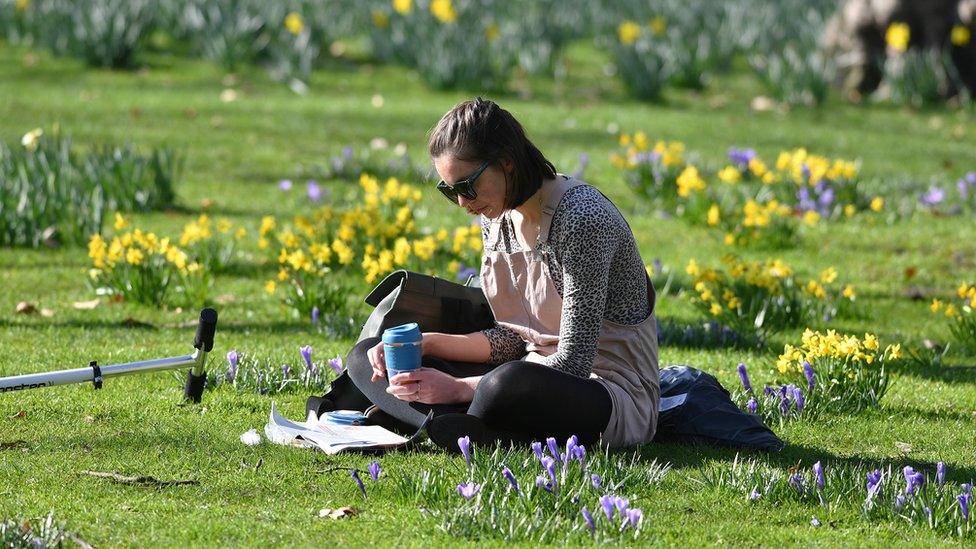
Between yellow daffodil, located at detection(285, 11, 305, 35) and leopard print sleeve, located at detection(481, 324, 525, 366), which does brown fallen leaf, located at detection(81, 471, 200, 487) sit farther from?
yellow daffodil, located at detection(285, 11, 305, 35)

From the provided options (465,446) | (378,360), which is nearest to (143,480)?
(378,360)

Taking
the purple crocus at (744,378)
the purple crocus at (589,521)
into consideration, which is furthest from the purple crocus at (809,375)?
the purple crocus at (589,521)

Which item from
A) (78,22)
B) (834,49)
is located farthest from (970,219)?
(78,22)

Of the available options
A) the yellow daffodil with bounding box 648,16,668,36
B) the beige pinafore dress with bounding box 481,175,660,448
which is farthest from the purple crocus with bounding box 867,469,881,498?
the yellow daffodil with bounding box 648,16,668,36

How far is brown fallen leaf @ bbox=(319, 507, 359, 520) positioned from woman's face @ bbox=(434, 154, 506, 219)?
0.93m

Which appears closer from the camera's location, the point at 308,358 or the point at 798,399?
the point at 798,399

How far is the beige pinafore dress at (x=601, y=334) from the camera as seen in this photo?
4.13 meters

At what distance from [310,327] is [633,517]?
2899 mm

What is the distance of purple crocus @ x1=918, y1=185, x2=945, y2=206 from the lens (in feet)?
27.2

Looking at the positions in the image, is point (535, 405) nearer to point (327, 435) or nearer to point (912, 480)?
point (327, 435)

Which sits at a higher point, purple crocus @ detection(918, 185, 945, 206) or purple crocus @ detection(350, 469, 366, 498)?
purple crocus @ detection(918, 185, 945, 206)

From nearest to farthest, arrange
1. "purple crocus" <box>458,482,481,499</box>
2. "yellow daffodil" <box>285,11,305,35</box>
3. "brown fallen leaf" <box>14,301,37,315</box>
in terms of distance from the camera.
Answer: "purple crocus" <box>458,482,481,499</box>
"brown fallen leaf" <box>14,301,37,315</box>
"yellow daffodil" <box>285,11,305,35</box>

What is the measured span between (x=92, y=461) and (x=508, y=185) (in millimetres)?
1474

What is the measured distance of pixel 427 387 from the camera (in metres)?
4.04
